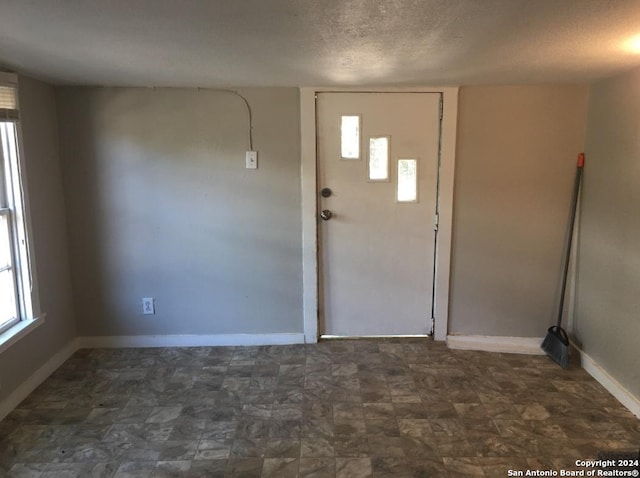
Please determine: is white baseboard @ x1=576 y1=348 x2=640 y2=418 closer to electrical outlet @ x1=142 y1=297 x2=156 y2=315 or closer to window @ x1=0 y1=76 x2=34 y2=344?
electrical outlet @ x1=142 y1=297 x2=156 y2=315

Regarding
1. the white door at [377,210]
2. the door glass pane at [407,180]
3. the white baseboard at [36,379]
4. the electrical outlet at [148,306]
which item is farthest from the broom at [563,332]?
the white baseboard at [36,379]

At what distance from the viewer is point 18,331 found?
8.37 feet

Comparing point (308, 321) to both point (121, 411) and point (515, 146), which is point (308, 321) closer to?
point (121, 411)

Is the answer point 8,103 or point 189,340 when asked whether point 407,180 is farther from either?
point 8,103

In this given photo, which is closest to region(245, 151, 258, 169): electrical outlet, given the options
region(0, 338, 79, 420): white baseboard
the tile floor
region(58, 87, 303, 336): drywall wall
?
region(58, 87, 303, 336): drywall wall

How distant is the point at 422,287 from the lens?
3312 mm

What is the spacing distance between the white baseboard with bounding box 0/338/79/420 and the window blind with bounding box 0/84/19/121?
149 centimetres

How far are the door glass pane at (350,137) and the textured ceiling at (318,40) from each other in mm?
365

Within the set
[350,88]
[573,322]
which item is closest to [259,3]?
[350,88]

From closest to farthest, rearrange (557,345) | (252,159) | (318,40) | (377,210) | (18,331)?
(318,40) → (18,331) → (557,345) → (252,159) → (377,210)

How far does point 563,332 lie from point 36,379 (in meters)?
3.38

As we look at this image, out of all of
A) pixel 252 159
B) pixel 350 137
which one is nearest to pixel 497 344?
pixel 350 137

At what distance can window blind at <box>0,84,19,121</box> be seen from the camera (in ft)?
7.79

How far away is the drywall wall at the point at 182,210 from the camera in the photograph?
3064 millimetres
